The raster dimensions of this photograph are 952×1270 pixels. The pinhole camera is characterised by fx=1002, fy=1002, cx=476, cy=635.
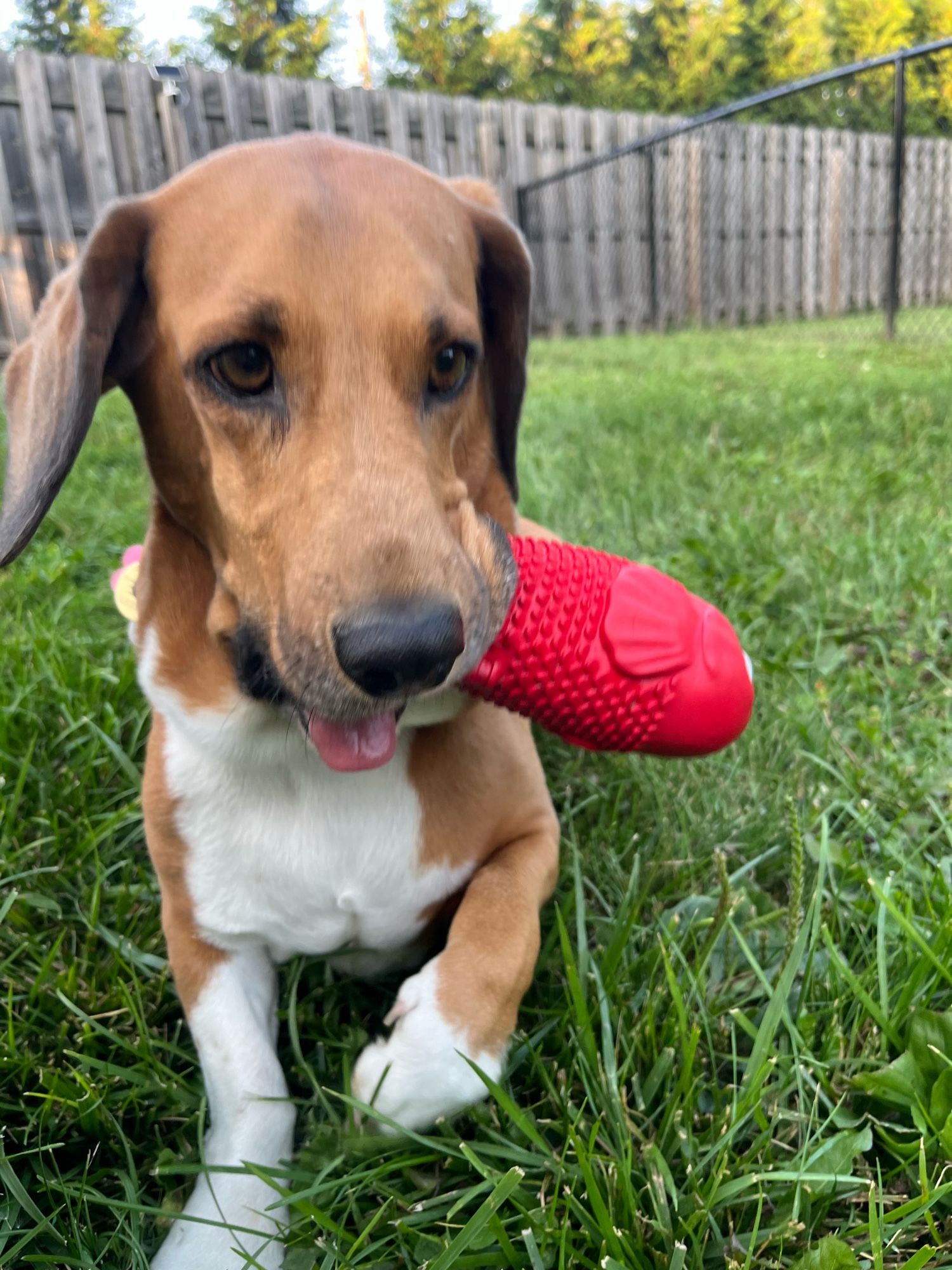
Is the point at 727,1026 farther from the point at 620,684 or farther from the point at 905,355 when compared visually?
the point at 905,355

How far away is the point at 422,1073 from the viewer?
136 cm

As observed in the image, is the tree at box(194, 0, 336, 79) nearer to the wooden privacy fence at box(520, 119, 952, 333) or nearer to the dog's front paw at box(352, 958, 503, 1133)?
the wooden privacy fence at box(520, 119, 952, 333)

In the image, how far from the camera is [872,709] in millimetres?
2324

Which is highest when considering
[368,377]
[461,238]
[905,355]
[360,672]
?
[461,238]

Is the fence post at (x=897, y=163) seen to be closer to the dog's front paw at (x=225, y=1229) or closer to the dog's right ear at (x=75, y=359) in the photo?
the dog's right ear at (x=75, y=359)

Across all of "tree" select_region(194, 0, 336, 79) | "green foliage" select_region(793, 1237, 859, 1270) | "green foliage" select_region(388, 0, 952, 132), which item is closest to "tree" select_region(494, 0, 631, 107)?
"green foliage" select_region(388, 0, 952, 132)

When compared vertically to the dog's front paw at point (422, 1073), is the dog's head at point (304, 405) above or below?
above

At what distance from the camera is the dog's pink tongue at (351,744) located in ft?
4.90

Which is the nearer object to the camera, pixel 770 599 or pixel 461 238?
pixel 461 238

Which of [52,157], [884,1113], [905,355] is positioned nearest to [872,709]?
[884,1113]

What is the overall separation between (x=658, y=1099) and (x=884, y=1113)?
0.99 ft

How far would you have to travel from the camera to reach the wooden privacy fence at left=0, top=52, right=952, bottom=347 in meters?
7.57

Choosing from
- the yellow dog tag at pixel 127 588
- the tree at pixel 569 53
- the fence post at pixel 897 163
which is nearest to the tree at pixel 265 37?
the tree at pixel 569 53

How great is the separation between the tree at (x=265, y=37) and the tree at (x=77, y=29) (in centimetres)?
136
